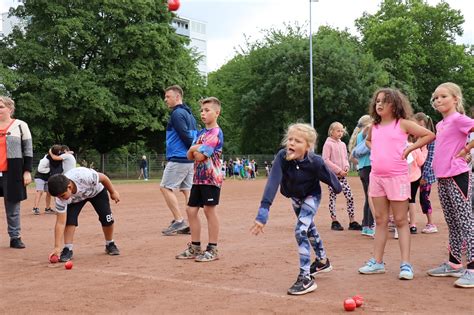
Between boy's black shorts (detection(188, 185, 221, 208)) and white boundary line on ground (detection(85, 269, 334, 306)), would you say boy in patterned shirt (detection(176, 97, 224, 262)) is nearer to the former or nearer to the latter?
boy's black shorts (detection(188, 185, 221, 208))

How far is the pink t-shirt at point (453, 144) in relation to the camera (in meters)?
5.76

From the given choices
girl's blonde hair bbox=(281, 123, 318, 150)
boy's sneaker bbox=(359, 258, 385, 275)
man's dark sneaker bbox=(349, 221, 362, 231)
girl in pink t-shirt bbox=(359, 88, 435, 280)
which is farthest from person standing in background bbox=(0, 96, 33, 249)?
man's dark sneaker bbox=(349, 221, 362, 231)

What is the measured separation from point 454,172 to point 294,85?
41922 millimetres

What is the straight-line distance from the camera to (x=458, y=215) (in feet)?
19.1

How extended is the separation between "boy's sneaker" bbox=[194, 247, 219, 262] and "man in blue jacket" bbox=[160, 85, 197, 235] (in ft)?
7.24

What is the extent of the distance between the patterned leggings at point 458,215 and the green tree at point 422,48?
48.6 m

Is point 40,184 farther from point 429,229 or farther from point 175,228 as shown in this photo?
point 429,229

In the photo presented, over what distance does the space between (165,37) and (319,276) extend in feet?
122

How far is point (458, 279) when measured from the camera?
5.65m

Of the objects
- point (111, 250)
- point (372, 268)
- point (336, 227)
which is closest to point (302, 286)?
point (372, 268)

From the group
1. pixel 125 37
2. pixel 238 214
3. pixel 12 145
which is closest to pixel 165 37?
pixel 125 37

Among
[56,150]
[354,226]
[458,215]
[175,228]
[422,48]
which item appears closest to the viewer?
[458,215]

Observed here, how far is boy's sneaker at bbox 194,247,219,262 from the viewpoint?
6.96 metres

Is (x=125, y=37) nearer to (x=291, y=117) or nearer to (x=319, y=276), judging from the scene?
(x=291, y=117)
